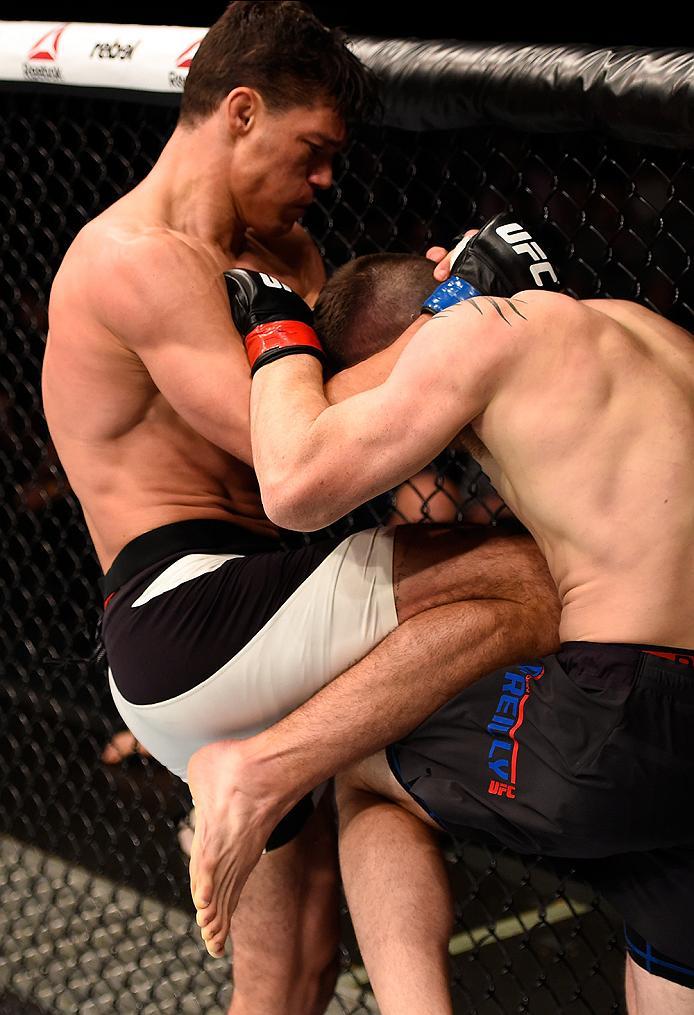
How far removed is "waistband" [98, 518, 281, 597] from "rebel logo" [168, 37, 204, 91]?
786mm

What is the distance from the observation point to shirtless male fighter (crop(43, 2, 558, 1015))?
1446mm

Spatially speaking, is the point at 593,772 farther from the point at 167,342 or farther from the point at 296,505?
the point at 167,342

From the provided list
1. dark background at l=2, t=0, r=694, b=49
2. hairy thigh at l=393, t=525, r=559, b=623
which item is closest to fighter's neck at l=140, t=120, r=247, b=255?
hairy thigh at l=393, t=525, r=559, b=623

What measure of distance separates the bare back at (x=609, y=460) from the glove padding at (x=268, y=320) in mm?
272

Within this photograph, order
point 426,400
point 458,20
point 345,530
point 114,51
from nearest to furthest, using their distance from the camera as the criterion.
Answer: point 426,400, point 114,51, point 345,530, point 458,20

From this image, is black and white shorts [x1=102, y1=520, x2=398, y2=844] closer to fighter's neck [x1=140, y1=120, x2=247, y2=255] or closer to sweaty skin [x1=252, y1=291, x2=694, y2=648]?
sweaty skin [x1=252, y1=291, x2=694, y2=648]

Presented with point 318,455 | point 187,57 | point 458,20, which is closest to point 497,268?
point 318,455

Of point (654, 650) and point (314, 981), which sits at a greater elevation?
point (654, 650)

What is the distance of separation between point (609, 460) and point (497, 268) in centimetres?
27

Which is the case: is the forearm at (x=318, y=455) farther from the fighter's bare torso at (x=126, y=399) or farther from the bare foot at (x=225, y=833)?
the bare foot at (x=225, y=833)

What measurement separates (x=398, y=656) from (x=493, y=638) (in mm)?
120

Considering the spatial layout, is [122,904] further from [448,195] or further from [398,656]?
[448,195]

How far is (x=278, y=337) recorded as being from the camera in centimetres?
143

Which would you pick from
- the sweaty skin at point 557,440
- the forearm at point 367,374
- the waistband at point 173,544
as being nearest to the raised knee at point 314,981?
the waistband at point 173,544
